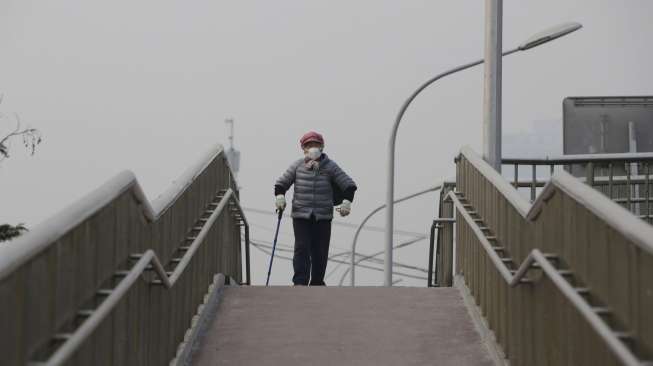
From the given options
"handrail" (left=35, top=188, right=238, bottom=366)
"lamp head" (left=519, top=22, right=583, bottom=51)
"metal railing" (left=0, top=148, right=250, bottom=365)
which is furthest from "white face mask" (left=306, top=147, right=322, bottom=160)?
"lamp head" (left=519, top=22, right=583, bottom=51)

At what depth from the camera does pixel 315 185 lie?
1309cm

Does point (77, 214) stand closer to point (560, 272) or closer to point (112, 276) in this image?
point (112, 276)

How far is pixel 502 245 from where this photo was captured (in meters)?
9.25

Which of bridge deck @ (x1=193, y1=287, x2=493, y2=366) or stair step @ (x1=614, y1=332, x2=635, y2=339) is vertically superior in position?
stair step @ (x1=614, y1=332, x2=635, y2=339)

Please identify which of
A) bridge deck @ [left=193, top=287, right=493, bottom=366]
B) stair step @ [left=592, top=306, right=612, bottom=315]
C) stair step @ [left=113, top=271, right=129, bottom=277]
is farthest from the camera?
bridge deck @ [left=193, top=287, right=493, bottom=366]

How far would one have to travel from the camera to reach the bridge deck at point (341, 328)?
9.25 meters

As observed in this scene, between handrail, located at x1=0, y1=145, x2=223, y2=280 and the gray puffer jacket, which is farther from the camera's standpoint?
the gray puffer jacket

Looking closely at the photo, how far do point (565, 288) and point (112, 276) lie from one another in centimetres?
221

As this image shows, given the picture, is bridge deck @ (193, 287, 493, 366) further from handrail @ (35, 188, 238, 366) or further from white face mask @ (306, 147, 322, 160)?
white face mask @ (306, 147, 322, 160)

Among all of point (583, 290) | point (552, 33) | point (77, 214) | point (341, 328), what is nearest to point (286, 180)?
point (341, 328)

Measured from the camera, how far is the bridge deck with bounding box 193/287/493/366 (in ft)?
30.3

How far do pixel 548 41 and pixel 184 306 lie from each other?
9.57 meters

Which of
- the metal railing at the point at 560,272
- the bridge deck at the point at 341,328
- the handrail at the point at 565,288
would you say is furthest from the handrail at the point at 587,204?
the bridge deck at the point at 341,328

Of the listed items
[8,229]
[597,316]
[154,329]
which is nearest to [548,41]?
[8,229]
